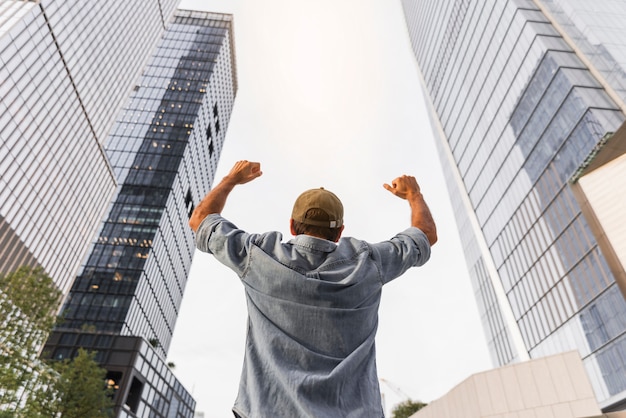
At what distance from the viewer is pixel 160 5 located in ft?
215

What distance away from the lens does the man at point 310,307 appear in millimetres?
1356

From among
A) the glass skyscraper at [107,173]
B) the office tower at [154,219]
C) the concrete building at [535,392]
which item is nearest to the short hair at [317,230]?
the concrete building at [535,392]

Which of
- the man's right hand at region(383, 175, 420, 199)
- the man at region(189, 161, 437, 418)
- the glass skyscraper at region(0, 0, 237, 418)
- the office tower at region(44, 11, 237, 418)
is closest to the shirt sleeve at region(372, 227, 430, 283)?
the man at region(189, 161, 437, 418)

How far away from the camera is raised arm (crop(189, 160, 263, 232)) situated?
1.74 m

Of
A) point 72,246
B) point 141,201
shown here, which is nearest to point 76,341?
point 72,246

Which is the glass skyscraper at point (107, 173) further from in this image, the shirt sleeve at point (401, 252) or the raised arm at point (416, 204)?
the shirt sleeve at point (401, 252)

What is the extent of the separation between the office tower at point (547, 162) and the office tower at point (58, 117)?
44.5m

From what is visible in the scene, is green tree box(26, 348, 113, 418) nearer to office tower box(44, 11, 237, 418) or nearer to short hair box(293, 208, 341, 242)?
short hair box(293, 208, 341, 242)

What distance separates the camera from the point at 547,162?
35656 millimetres

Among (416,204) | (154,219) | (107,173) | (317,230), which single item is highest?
(107,173)

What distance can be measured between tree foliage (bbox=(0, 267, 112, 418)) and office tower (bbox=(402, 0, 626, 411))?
3057 cm

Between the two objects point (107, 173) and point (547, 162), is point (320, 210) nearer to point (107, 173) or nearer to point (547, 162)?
point (547, 162)

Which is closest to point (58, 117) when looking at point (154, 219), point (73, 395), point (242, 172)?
point (154, 219)

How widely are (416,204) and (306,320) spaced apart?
3.02 ft
